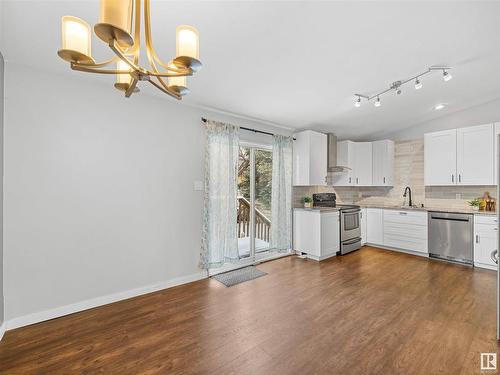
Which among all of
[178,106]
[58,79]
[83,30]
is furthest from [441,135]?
[58,79]

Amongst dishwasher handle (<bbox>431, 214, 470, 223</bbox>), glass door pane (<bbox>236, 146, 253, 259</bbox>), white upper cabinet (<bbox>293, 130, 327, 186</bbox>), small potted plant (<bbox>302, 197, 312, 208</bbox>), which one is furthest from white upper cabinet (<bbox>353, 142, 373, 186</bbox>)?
glass door pane (<bbox>236, 146, 253, 259</bbox>)

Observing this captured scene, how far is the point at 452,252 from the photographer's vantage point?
4.11m

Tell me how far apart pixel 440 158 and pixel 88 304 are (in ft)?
19.9

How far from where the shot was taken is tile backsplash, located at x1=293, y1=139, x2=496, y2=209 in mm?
4508

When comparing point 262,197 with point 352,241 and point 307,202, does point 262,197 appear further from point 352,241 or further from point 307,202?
point 352,241

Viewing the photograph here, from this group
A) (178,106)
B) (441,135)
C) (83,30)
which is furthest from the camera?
(441,135)

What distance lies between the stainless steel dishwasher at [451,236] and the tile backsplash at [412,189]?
633mm

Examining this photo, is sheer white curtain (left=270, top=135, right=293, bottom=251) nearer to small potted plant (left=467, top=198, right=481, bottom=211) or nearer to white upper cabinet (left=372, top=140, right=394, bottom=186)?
white upper cabinet (left=372, top=140, right=394, bottom=186)

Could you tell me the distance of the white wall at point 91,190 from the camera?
223 cm

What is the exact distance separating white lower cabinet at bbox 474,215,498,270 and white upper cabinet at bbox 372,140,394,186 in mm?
1691

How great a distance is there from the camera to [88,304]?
8.37 ft

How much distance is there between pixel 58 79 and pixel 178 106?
1.28 meters

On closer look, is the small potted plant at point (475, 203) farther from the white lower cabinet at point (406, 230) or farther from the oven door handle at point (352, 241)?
the oven door handle at point (352, 241)

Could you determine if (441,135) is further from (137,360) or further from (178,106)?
(137,360)
